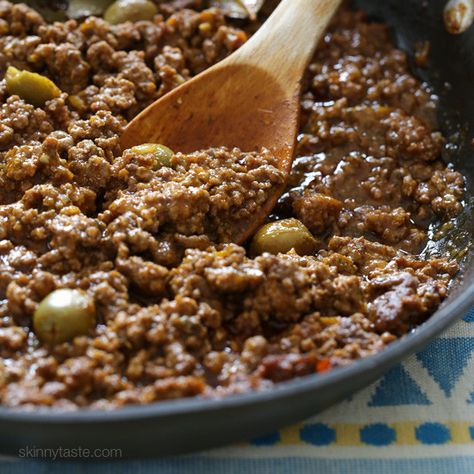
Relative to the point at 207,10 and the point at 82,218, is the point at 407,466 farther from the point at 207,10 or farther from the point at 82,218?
the point at 207,10

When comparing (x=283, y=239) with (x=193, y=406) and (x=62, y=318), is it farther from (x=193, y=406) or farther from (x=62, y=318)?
(x=193, y=406)

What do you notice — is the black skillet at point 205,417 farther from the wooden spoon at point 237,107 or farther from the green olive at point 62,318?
the wooden spoon at point 237,107

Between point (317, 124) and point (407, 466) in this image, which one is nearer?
point (407, 466)

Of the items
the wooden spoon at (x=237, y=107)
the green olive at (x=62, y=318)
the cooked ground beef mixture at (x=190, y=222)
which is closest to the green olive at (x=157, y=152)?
the cooked ground beef mixture at (x=190, y=222)

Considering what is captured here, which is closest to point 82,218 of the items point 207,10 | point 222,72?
point 222,72

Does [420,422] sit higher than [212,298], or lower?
lower

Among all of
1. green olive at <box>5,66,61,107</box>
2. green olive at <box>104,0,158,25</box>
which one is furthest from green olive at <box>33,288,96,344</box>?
green olive at <box>104,0,158,25</box>

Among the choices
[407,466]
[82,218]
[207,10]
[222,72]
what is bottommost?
[407,466]

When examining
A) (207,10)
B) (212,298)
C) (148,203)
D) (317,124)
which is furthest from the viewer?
(207,10)
